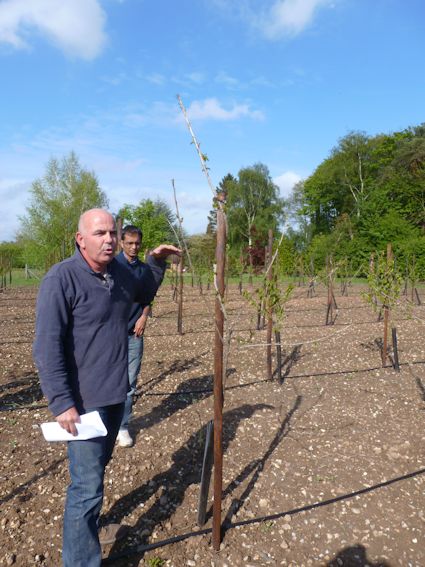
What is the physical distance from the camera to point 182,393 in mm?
4812

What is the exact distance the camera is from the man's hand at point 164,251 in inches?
95.4

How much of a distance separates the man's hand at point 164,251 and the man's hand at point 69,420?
1.00 m

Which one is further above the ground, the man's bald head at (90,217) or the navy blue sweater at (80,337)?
the man's bald head at (90,217)

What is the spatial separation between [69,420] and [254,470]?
1939 millimetres

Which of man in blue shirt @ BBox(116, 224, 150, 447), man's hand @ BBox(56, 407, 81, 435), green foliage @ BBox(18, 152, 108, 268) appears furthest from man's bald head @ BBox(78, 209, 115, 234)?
green foliage @ BBox(18, 152, 108, 268)

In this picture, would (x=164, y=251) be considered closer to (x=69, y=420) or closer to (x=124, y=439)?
(x=69, y=420)

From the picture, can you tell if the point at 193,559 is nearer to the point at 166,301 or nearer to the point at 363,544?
the point at 363,544

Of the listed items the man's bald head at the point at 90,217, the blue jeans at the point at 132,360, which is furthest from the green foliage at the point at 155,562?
the man's bald head at the point at 90,217

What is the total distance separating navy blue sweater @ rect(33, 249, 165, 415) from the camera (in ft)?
6.00

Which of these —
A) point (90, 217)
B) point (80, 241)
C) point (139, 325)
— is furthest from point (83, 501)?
point (139, 325)

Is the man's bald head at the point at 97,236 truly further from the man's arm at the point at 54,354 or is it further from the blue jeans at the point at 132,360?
the blue jeans at the point at 132,360

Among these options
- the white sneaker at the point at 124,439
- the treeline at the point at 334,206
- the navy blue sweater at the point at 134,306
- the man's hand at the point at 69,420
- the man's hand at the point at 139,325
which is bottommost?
the white sneaker at the point at 124,439

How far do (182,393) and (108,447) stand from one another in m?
2.75

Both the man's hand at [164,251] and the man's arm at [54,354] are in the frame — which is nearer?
the man's arm at [54,354]
